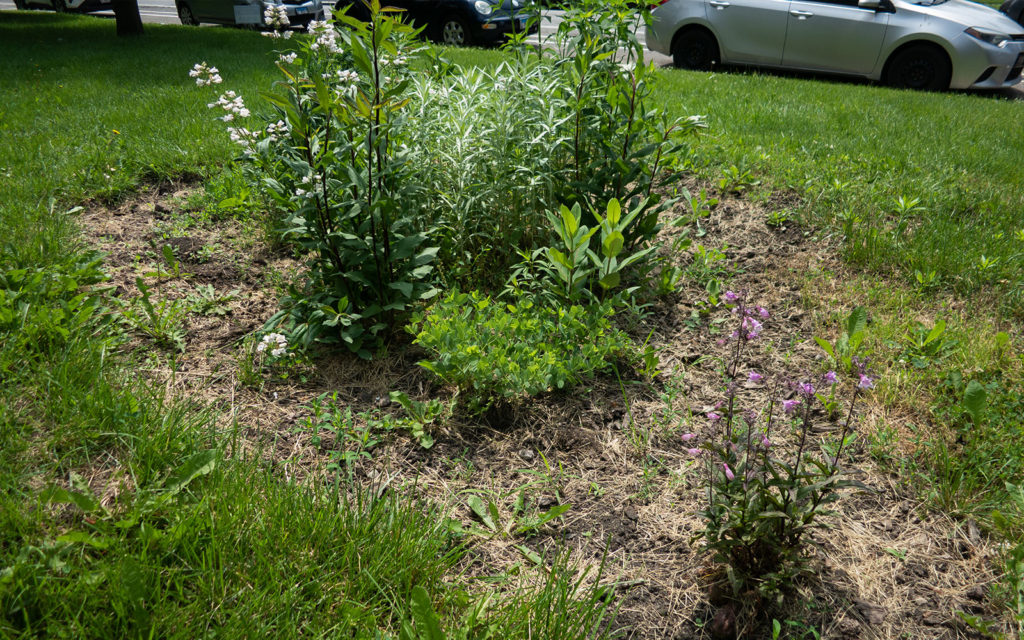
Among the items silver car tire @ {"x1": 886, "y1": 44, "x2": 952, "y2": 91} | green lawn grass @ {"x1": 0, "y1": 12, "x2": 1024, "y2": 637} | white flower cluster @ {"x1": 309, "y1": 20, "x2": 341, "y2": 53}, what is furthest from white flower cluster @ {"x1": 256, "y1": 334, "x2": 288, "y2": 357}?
silver car tire @ {"x1": 886, "y1": 44, "x2": 952, "y2": 91}

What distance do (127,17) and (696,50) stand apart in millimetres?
10055

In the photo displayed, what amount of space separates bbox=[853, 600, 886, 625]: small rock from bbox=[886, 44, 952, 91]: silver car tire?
977cm

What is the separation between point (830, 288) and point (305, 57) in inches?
137

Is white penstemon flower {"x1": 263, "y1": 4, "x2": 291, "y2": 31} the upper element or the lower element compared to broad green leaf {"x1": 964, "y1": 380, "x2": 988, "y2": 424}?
upper

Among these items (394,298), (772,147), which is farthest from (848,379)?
(772,147)

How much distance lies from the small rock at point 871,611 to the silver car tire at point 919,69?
9768mm

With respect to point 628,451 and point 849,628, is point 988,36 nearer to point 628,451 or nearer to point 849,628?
point 628,451

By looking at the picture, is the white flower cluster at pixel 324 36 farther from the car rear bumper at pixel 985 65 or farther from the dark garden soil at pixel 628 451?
the car rear bumper at pixel 985 65

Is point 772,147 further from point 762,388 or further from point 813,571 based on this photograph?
point 813,571

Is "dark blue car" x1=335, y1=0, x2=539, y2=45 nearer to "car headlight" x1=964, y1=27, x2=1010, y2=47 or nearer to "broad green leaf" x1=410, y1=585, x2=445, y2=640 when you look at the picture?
"car headlight" x1=964, y1=27, x2=1010, y2=47

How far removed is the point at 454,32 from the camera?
37.9ft

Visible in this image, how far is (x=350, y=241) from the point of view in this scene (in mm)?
2791

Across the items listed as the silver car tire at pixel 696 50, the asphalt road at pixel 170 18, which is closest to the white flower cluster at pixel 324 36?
the silver car tire at pixel 696 50

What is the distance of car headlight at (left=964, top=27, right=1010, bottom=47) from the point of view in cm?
873
